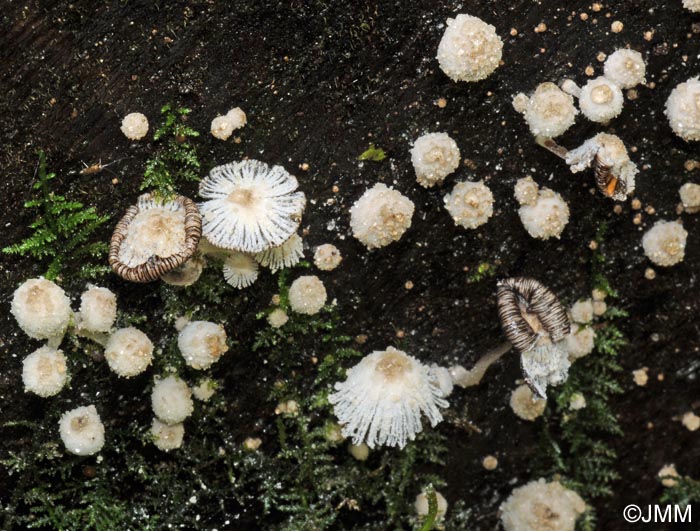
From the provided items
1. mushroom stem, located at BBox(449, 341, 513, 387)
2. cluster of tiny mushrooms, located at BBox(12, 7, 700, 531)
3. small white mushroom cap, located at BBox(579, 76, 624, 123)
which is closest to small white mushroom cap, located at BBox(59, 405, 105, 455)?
cluster of tiny mushrooms, located at BBox(12, 7, 700, 531)

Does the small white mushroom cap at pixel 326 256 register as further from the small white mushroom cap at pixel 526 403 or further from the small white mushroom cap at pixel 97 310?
the small white mushroom cap at pixel 526 403

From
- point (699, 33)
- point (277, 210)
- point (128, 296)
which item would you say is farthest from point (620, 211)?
point (128, 296)

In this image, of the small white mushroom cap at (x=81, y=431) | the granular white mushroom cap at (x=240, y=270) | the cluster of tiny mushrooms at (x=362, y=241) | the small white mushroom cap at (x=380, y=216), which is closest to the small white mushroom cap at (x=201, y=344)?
the cluster of tiny mushrooms at (x=362, y=241)

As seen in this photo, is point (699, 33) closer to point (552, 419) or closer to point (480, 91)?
point (480, 91)

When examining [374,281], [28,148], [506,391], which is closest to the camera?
[28,148]

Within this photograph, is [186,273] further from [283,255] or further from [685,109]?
[685,109]

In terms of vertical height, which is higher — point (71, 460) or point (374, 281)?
point (374, 281)

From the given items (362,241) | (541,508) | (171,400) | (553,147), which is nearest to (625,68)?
(553,147)
